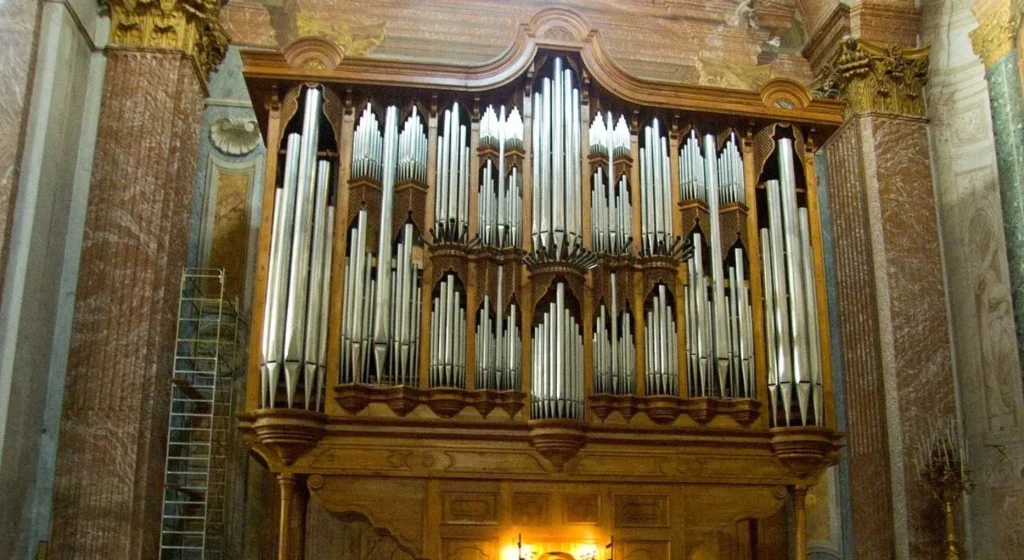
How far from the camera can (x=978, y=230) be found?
31.5 feet

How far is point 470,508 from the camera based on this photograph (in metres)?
7.77

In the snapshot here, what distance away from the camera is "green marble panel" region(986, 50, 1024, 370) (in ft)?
29.6

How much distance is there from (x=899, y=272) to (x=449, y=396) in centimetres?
446

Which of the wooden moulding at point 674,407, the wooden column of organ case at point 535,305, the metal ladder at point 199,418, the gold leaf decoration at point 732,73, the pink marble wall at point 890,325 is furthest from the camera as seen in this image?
the gold leaf decoration at point 732,73

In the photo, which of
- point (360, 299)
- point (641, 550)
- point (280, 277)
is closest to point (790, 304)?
point (641, 550)

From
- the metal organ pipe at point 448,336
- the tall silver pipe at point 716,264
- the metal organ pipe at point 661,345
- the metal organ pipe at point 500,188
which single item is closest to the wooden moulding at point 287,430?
the metal organ pipe at point 448,336

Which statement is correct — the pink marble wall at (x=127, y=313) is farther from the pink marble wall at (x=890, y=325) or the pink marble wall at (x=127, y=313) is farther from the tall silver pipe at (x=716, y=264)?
the pink marble wall at (x=890, y=325)

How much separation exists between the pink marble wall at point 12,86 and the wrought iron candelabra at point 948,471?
733cm

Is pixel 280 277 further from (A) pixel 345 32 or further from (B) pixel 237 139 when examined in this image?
(A) pixel 345 32

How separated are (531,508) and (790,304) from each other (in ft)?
8.76

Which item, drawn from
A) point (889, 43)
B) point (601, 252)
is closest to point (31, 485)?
point (601, 252)

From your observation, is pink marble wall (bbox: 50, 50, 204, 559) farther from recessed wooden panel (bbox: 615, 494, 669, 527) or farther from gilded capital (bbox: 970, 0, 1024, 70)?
gilded capital (bbox: 970, 0, 1024, 70)

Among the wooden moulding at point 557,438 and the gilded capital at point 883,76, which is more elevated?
the gilded capital at point 883,76

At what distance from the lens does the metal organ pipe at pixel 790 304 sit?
823 centimetres
